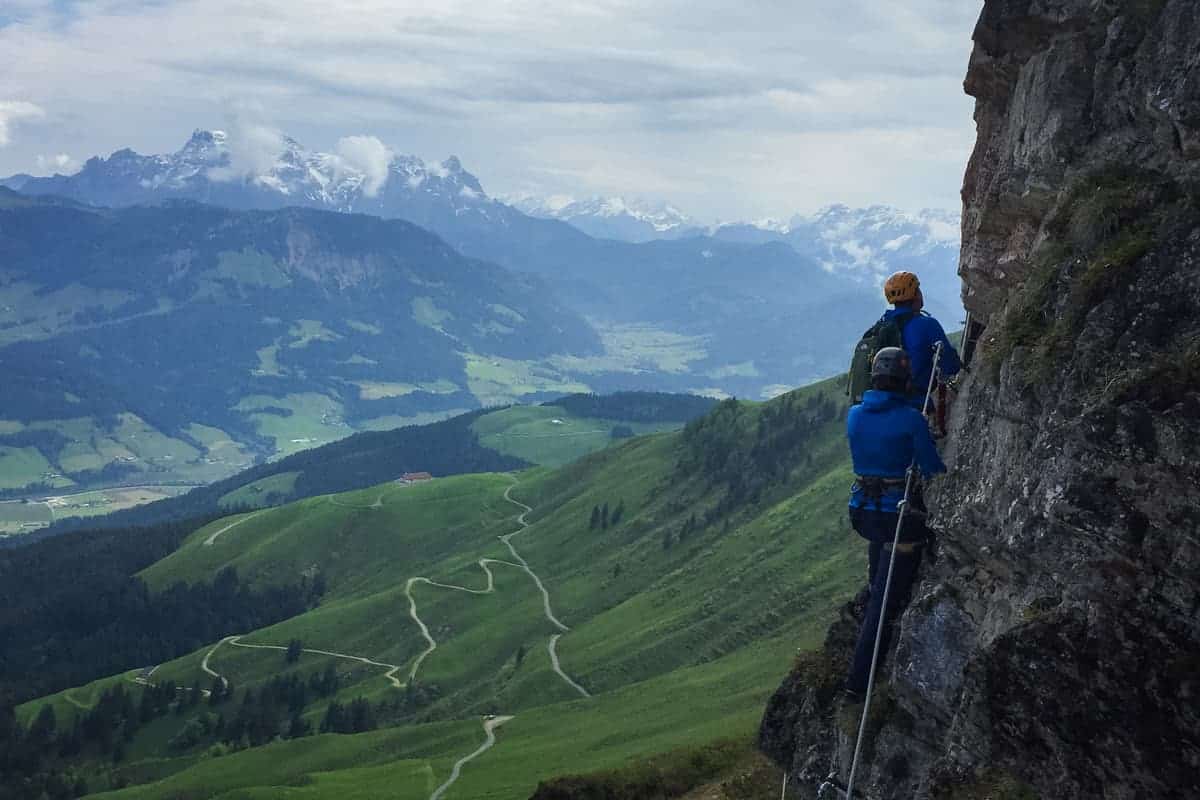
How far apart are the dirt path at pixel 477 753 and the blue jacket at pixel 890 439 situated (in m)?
85.3

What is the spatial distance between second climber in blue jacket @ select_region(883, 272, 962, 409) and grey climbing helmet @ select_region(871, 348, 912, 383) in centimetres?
161

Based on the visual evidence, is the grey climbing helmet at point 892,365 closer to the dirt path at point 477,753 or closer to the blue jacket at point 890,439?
the blue jacket at point 890,439

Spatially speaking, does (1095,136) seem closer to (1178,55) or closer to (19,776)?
(1178,55)

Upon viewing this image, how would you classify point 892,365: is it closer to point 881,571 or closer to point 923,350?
point 923,350

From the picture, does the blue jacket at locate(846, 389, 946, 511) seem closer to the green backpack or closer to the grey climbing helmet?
the grey climbing helmet

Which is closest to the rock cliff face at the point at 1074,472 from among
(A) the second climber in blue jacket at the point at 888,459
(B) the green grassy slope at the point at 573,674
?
(A) the second climber in blue jacket at the point at 888,459

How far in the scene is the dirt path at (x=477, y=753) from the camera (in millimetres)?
96562

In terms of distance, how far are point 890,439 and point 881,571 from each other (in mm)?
3405

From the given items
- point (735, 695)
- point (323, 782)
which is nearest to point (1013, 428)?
point (735, 695)

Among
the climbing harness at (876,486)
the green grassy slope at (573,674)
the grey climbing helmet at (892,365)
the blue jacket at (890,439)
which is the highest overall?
the grey climbing helmet at (892,365)

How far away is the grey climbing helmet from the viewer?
18109 mm

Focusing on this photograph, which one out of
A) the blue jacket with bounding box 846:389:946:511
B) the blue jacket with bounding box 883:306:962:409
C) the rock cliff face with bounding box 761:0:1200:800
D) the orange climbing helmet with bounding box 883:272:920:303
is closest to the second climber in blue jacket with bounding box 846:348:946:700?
the blue jacket with bounding box 846:389:946:511

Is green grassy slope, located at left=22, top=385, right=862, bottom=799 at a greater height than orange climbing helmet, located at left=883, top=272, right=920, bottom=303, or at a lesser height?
lesser

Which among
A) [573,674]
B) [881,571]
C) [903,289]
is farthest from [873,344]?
[573,674]
